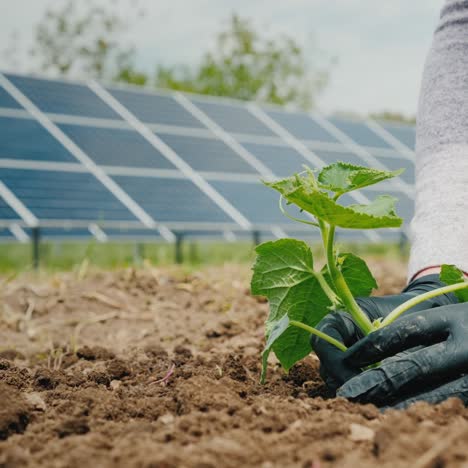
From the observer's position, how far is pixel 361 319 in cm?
152

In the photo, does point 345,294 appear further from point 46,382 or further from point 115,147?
point 115,147

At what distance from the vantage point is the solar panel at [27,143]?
6566 mm

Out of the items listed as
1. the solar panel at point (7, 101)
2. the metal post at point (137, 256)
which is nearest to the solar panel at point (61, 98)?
the solar panel at point (7, 101)

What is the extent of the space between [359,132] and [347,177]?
9291 millimetres

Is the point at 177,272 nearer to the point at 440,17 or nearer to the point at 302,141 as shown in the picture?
the point at 440,17

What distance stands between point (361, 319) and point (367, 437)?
416 mm

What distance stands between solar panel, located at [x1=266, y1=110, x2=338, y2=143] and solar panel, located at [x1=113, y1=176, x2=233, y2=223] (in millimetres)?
2670

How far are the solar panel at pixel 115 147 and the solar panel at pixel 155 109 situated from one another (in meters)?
0.63

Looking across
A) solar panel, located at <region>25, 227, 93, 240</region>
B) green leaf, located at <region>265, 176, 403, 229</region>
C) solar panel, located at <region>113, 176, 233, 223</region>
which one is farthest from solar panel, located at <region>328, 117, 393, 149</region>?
green leaf, located at <region>265, 176, 403, 229</region>

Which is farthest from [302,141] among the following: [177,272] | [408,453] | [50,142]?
[408,453]

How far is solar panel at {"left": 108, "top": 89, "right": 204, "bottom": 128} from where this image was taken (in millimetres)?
8062

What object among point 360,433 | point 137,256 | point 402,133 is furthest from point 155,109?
point 360,433

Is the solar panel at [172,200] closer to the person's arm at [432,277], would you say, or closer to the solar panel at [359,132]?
the solar panel at [359,132]

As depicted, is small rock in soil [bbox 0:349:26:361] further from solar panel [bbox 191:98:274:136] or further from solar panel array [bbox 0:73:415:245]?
solar panel [bbox 191:98:274:136]
